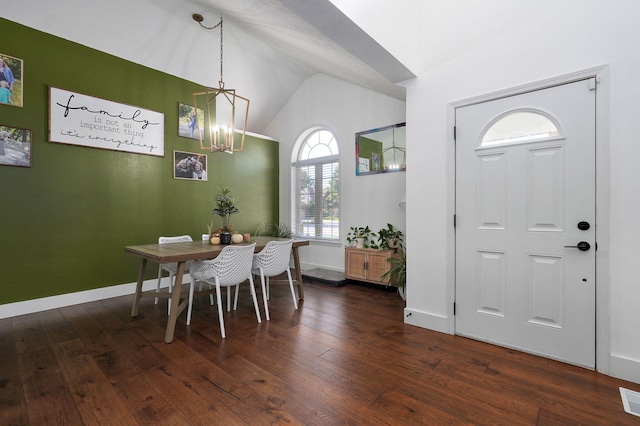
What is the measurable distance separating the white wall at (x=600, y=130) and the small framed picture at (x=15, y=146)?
430 centimetres

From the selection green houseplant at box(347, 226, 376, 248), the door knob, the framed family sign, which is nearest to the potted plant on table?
the framed family sign

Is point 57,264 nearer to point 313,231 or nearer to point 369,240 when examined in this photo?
point 313,231

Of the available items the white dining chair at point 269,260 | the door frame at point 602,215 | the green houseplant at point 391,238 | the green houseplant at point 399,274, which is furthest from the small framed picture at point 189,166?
the door frame at point 602,215

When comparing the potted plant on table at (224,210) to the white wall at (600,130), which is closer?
the white wall at (600,130)

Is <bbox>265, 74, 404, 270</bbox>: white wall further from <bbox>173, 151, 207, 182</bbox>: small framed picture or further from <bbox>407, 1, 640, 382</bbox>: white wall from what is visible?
<bbox>173, 151, 207, 182</bbox>: small framed picture

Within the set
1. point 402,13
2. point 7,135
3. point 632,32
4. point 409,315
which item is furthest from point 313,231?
point 632,32

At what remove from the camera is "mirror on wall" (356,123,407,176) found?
4.62 meters

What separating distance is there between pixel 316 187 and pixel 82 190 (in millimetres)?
3573

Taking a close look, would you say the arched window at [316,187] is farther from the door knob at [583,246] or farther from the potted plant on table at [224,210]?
the door knob at [583,246]

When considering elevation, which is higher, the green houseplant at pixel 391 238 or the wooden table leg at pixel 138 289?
the green houseplant at pixel 391 238

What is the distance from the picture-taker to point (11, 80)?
3314mm

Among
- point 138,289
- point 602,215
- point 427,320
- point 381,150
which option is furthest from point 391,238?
point 138,289

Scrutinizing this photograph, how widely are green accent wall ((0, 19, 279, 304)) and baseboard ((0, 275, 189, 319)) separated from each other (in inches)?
2.3

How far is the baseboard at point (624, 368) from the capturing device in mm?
2043
